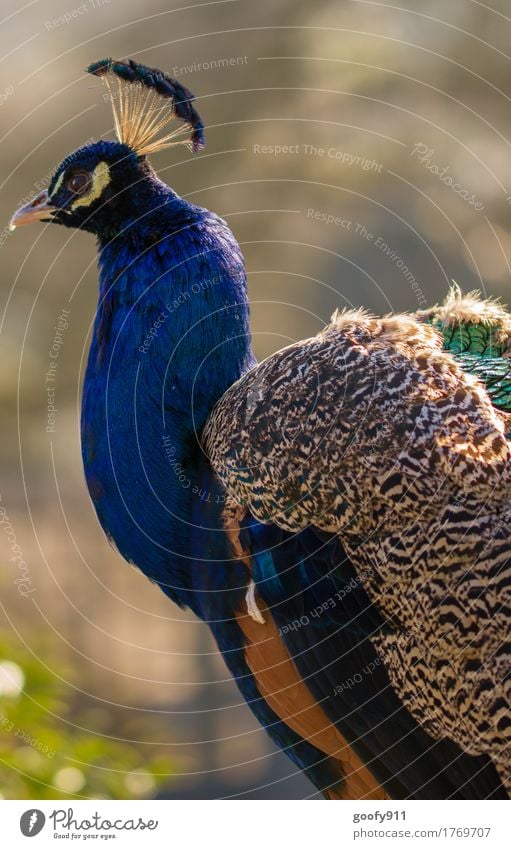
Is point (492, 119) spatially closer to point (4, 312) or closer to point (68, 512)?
point (4, 312)

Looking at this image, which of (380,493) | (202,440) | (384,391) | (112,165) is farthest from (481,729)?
(112,165)

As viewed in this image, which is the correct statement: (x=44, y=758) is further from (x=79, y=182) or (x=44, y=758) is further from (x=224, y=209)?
(x=224, y=209)

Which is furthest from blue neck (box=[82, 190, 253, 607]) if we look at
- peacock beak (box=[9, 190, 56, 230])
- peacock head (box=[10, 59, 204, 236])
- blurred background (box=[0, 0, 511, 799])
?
blurred background (box=[0, 0, 511, 799])

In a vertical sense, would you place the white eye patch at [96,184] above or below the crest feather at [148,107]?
below

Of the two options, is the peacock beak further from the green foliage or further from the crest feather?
the green foliage

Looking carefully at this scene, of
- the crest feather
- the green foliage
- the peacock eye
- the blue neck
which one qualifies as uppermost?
the crest feather

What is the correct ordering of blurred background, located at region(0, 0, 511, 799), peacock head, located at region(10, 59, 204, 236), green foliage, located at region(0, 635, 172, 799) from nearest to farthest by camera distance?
green foliage, located at region(0, 635, 172, 799), peacock head, located at region(10, 59, 204, 236), blurred background, located at region(0, 0, 511, 799)

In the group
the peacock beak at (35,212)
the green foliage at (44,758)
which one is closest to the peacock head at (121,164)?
the peacock beak at (35,212)

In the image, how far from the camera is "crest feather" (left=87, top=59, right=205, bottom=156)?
2.02 metres

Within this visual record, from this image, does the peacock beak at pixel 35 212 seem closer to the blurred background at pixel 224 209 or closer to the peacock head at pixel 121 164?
the peacock head at pixel 121 164

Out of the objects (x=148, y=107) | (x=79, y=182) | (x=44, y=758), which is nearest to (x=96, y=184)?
(x=79, y=182)

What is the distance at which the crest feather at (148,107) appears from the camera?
2021mm

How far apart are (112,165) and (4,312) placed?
2578mm

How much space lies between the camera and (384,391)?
1580 millimetres
